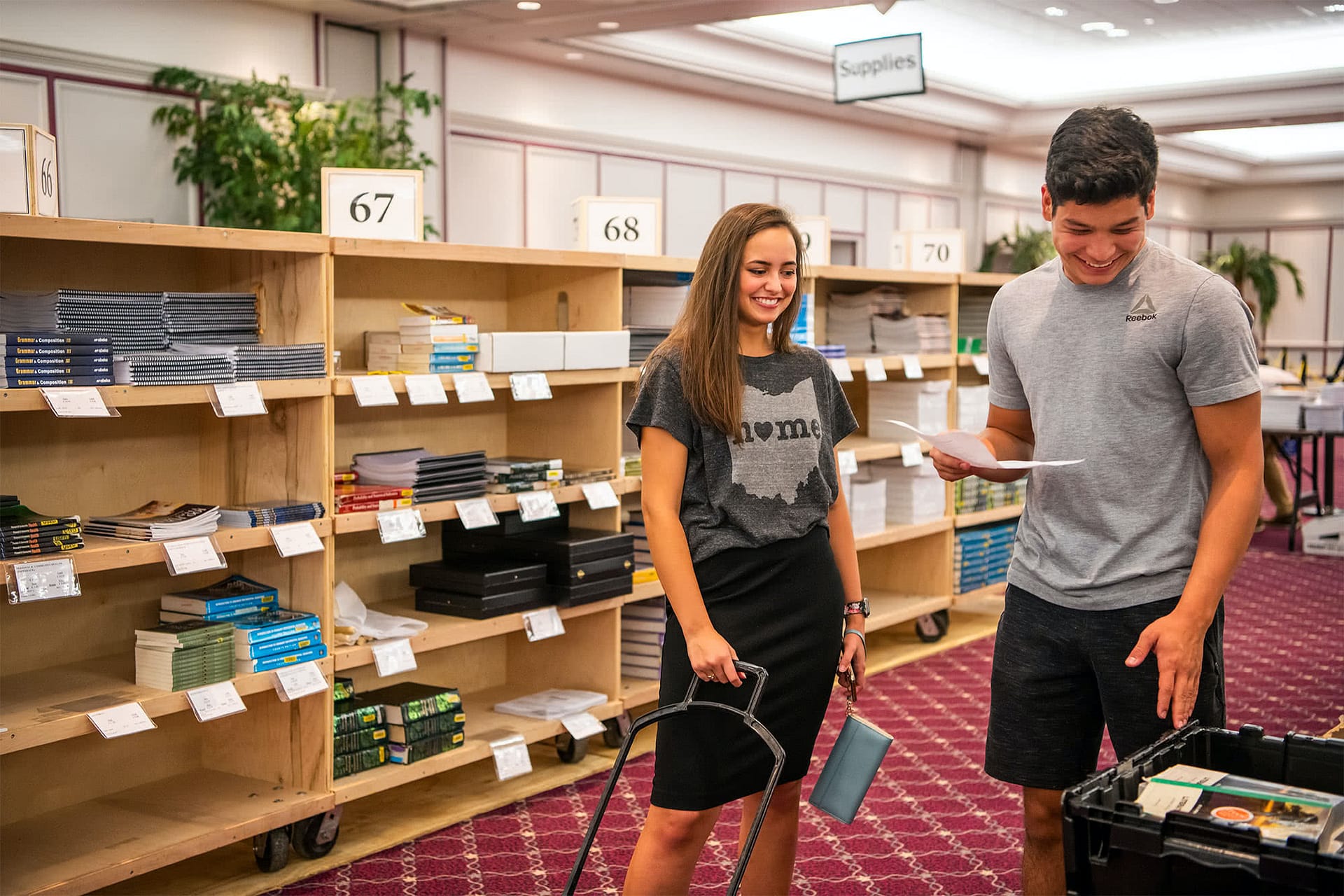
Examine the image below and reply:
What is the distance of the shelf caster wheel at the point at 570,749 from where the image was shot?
437 cm

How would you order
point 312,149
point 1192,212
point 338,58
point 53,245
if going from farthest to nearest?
point 1192,212, point 338,58, point 312,149, point 53,245

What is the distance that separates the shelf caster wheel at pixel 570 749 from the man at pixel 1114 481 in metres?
2.30

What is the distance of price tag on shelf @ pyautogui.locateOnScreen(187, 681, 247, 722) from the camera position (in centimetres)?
321

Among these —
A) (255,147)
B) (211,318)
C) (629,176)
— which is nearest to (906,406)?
(211,318)

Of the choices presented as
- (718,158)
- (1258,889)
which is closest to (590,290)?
(1258,889)

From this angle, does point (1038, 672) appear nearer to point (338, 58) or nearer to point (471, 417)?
point (471, 417)

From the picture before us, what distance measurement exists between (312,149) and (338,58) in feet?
3.61

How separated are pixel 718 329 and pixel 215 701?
5.62 ft

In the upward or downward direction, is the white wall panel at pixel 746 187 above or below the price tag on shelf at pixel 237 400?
above

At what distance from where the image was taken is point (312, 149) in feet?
24.4

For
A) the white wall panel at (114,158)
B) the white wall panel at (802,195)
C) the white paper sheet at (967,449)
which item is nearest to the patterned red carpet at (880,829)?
the white paper sheet at (967,449)

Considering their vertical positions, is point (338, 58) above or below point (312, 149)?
above

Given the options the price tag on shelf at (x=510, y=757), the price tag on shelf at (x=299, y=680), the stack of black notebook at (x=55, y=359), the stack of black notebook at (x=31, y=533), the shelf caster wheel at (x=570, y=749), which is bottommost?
the shelf caster wheel at (x=570, y=749)

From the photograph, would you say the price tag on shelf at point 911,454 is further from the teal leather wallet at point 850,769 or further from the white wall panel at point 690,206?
the white wall panel at point 690,206
